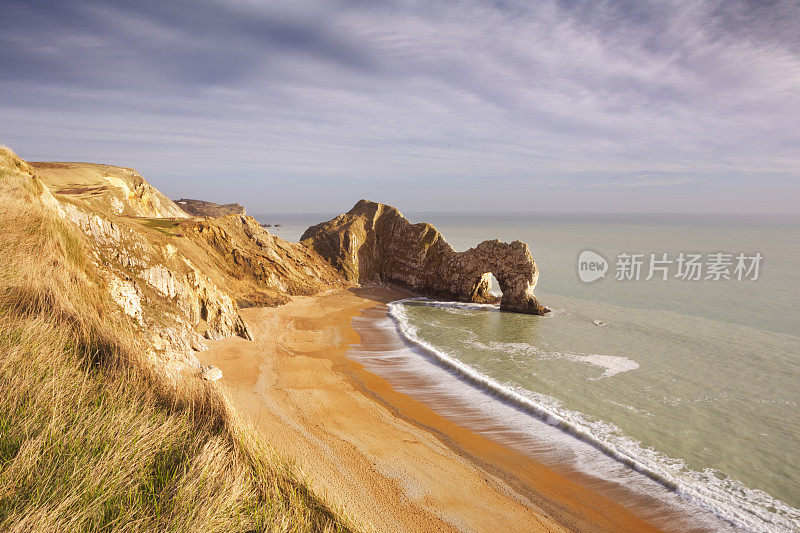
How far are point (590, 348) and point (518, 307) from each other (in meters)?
10.3

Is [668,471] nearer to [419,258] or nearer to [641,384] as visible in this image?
[641,384]

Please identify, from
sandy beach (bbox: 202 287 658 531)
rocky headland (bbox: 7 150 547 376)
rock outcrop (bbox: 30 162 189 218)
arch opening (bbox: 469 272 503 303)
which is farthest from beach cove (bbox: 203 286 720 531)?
rock outcrop (bbox: 30 162 189 218)

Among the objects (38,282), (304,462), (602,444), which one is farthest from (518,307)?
(38,282)

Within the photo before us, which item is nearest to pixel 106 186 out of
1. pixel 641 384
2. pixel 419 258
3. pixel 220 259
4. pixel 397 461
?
pixel 220 259

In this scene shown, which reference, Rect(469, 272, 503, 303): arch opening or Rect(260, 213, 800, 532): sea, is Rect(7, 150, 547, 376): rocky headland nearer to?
Rect(469, 272, 503, 303): arch opening

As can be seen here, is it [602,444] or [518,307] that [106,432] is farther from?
[518,307]

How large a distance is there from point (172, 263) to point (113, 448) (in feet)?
60.0

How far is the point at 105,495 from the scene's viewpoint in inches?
149

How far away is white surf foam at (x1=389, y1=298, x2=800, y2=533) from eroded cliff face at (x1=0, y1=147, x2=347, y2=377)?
1304 centimetres

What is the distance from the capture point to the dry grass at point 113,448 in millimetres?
3646

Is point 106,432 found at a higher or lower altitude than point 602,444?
higher

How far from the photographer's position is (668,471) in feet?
39.2

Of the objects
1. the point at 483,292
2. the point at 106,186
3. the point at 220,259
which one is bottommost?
the point at 483,292

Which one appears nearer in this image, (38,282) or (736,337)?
(38,282)
